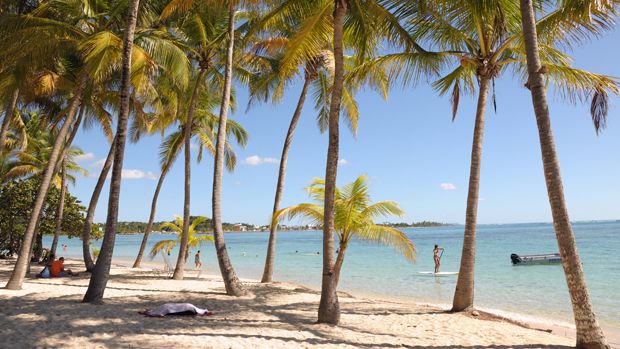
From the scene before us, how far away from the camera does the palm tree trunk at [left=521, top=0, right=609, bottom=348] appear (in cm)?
564

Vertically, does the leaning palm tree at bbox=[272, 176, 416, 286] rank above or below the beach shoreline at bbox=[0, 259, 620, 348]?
above

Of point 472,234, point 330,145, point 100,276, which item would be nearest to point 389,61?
point 330,145

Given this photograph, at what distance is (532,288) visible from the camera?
17.0 meters

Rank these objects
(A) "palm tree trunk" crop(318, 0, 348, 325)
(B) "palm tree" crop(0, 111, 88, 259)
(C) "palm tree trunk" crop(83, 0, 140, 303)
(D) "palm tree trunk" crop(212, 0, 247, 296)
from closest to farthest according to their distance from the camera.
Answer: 1. (A) "palm tree trunk" crop(318, 0, 348, 325)
2. (C) "palm tree trunk" crop(83, 0, 140, 303)
3. (D) "palm tree trunk" crop(212, 0, 247, 296)
4. (B) "palm tree" crop(0, 111, 88, 259)

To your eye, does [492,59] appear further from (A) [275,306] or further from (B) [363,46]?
(A) [275,306]

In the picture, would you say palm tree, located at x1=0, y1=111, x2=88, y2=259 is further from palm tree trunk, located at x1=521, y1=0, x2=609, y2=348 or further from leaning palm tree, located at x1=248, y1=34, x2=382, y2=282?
palm tree trunk, located at x1=521, y1=0, x2=609, y2=348

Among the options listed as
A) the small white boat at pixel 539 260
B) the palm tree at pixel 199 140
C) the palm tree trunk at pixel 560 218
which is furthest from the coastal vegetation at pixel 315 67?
the small white boat at pixel 539 260

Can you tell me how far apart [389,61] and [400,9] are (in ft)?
4.05

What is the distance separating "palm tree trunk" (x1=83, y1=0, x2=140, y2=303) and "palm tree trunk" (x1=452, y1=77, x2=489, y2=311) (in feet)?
22.1

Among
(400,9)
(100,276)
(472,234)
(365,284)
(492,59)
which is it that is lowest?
(365,284)

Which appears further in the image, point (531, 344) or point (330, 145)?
point (330, 145)

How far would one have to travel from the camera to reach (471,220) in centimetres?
834

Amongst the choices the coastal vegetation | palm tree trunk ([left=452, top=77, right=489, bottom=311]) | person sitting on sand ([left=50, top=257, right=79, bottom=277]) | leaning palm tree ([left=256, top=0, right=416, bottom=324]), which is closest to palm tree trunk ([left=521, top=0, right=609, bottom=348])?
the coastal vegetation

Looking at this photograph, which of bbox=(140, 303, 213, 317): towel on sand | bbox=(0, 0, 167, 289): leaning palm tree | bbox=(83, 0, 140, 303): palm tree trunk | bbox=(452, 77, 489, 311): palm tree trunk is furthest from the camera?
bbox=(0, 0, 167, 289): leaning palm tree
